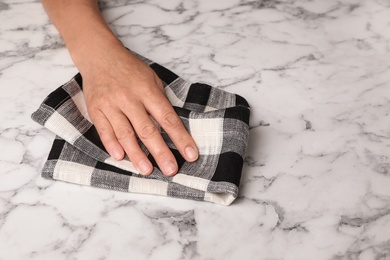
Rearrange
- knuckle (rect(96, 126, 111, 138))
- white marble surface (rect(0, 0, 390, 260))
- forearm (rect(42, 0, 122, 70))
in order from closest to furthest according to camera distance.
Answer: white marble surface (rect(0, 0, 390, 260))
knuckle (rect(96, 126, 111, 138))
forearm (rect(42, 0, 122, 70))

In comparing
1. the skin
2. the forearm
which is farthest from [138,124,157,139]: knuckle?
the forearm

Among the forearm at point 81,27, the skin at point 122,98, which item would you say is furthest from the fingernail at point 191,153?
the forearm at point 81,27

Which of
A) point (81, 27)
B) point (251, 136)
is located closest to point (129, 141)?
point (251, 136)

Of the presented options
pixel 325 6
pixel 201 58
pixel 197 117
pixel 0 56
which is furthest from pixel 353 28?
pixel 0 56

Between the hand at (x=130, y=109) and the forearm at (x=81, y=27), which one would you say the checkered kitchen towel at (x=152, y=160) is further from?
the forearm at (x=81, y=27)

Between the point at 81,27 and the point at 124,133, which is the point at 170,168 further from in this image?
the point at 81,27

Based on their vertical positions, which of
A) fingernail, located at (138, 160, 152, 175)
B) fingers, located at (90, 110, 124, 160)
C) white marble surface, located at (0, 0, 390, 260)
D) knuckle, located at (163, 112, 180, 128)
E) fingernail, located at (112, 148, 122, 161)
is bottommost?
white marble surface, located at (0, 0, 390, 260)

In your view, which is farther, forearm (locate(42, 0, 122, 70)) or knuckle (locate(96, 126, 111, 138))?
forearm (locate(42, 0, 122, 70))

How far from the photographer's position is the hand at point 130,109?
0.87m

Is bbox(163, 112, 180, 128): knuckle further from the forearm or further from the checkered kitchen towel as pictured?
the forearm

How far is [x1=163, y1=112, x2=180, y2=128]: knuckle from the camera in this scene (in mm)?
895

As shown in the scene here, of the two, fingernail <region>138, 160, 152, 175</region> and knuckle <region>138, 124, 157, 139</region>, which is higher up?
knuckle <region>138, 124, 157, 139</region>

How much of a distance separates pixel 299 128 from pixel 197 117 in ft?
0.54

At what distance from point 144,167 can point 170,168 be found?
0.12ft
